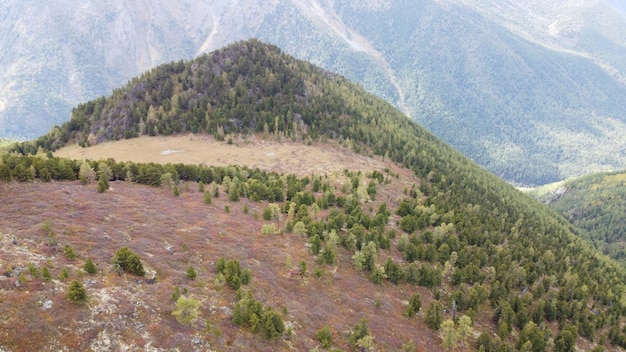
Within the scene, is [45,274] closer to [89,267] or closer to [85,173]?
[89,267]

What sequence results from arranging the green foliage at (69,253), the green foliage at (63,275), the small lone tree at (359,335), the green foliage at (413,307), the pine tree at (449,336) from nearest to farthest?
1. the green foliage at (63,275)
2. the green foliage at (69,253)
3. the small lone tree at (359,335)
4. the pine tree at (449,336)
5. the green foliage at (413,307)

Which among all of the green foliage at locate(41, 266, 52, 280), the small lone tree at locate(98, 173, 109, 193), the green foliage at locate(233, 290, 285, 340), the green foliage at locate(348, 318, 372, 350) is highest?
the small lone tree at locate(98, 173, 109, 193)

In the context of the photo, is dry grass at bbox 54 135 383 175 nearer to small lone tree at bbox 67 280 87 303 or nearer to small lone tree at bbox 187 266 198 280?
small lone tree at bbox 187 266 198 280

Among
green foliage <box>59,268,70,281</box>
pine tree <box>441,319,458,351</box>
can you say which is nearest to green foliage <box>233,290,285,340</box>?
green foliage <box>59,268,70,281</box>

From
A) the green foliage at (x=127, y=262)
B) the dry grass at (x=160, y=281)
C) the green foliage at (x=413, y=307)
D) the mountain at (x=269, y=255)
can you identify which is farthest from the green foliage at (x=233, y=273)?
the green foliage at (x=413, y=307)

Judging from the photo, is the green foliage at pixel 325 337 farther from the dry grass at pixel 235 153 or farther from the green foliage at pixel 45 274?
the dry grass at pixel 235 153
